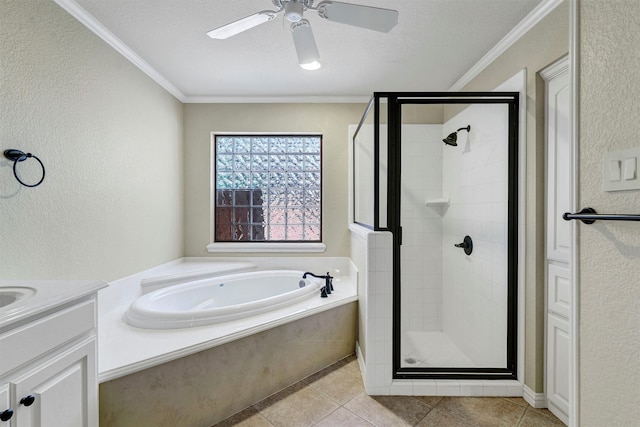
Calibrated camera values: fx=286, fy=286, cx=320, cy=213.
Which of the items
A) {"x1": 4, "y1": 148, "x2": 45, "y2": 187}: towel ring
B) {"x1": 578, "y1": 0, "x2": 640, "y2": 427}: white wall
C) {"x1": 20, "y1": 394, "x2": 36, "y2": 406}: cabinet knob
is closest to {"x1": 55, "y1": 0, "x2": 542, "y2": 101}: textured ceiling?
{"x1": 4, "y1": 148, "x2": 45, "y2": 187}: towel ring

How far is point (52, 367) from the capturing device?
3.30ft

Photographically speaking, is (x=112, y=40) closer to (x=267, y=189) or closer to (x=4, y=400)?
(x=267, y=189)

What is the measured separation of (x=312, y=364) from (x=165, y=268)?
5.54 feet

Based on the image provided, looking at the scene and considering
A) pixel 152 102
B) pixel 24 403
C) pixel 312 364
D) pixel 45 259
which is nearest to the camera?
pixel 24 403

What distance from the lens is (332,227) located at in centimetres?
315

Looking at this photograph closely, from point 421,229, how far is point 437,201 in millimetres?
258

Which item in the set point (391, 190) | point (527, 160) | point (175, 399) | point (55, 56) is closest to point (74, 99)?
point (55, 56)

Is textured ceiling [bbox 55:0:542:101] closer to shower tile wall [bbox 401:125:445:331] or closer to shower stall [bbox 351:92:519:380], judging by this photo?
shower stall [bbox 351:92:519:380]

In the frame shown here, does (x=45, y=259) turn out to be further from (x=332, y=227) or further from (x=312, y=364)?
(x=332, y=227)

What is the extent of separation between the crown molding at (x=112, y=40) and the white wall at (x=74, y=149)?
40 millimetres

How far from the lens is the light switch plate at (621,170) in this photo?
82cm

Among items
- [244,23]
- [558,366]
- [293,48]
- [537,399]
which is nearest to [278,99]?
[293,48]

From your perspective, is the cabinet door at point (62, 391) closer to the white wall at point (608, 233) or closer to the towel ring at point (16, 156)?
the towel ring at point (16, 156)

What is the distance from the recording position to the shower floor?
Result: 197cm
